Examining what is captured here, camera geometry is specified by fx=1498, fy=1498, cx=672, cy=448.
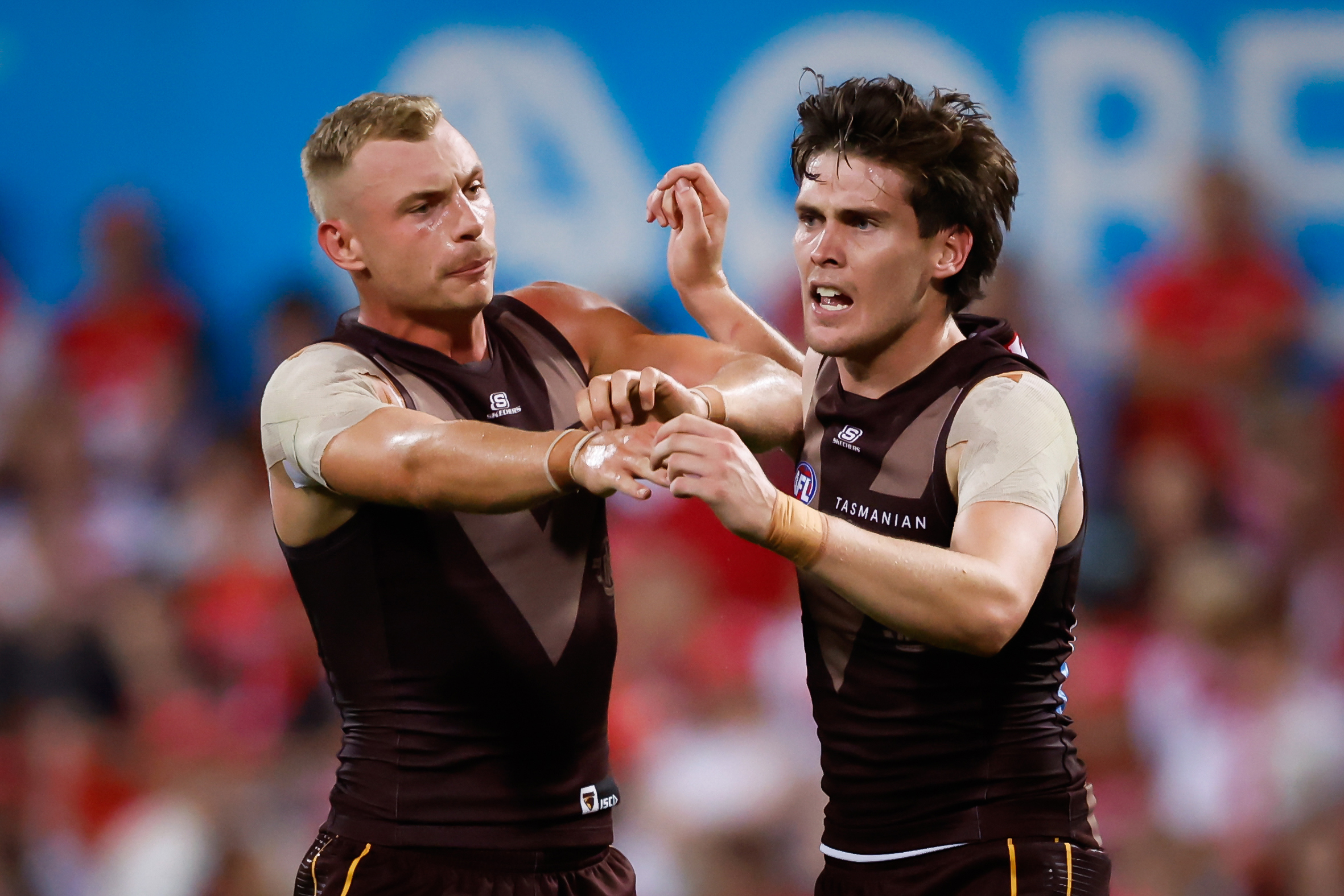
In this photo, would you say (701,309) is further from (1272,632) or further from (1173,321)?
(1173,321)

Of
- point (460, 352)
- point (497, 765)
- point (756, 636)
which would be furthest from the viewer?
point (756, 636)

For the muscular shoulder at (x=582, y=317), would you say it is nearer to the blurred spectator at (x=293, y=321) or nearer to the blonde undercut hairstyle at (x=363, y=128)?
the blonde undercut hairstyle at (x=363, y=128)

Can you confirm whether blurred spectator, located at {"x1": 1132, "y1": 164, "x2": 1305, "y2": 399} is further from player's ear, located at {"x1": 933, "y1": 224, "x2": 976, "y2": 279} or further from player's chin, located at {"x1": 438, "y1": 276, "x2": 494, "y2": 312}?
player's chin, located at {"x1": 438, "y1": 276, "x2": 494, "y2": 312}

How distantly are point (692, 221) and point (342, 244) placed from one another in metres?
0.95

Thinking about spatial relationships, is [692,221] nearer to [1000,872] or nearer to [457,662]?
[457,662]

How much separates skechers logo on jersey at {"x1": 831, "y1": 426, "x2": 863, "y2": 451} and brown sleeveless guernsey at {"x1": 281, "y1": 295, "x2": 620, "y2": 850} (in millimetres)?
661

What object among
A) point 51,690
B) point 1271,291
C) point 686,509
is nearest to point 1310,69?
point 1271,291

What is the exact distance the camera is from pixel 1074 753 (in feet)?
11.0

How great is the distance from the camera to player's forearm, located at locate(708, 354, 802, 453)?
140 inches

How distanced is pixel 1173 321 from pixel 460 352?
476 centimetres

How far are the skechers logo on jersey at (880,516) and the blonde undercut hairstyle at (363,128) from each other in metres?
1.35

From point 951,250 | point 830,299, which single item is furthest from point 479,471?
point 951,250

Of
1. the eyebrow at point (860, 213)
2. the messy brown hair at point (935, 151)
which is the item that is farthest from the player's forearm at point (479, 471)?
the messy brown hair at point (935, 151)

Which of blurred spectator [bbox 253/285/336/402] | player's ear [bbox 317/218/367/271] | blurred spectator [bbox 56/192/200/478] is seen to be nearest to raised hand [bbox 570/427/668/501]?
player's ear [bbox 317/218/367/271]
